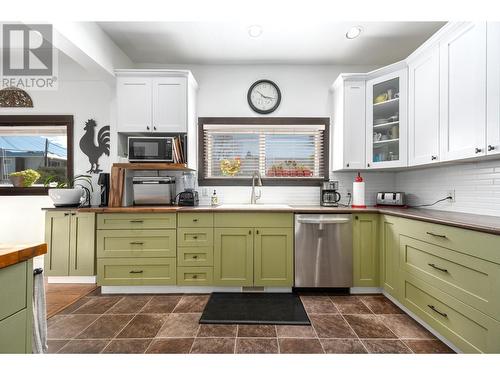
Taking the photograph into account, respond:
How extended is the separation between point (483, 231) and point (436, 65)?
1.60m

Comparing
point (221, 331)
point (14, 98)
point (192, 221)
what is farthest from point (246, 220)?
point (14, 98)

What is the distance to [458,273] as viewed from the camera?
1.61 metres

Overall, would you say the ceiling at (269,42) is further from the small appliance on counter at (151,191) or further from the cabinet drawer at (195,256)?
the cabinet drawer at (195,256)

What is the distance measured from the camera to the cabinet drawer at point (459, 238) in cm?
139

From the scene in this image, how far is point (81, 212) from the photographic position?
281 centimetres

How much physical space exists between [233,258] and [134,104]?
2.14 metres

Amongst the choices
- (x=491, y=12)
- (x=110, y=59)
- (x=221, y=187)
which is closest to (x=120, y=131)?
(x=110, y=59)

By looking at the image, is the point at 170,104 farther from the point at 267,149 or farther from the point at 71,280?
the point at 71,280

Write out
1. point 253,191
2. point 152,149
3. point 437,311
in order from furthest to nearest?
1. point 253,191
2. point 152,149
3. point 437,311

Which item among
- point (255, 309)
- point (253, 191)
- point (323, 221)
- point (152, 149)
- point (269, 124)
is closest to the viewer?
point (255, 309)

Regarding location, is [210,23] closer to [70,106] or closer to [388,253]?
[70,106]

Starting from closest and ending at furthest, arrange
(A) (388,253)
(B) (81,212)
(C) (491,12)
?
(C) (491,12) → (A) (388,253) → (B) (81,212)

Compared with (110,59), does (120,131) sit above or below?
below

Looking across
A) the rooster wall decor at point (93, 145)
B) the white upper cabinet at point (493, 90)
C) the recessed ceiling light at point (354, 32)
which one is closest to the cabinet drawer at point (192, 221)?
the rooster wall decor at point (93, 145)
